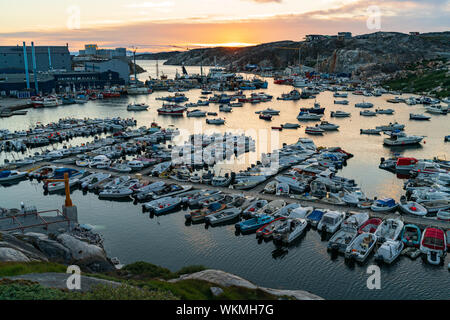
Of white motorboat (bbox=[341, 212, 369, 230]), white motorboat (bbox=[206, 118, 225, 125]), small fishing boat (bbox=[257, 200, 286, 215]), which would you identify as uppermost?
white motorboat (bbox=[206, 118, 225, 125])

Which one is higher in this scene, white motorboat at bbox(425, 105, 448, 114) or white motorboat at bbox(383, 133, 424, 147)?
white motorboat at bbox(425, 105, 448, 114)

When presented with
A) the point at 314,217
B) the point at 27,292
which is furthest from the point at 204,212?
the point at 27,292

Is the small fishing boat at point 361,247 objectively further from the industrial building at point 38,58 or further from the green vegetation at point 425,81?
the industrial building at point 38,58

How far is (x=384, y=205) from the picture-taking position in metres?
32.0

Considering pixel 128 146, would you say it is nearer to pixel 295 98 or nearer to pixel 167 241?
pixel 167 241

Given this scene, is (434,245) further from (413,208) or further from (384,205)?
(384,205)

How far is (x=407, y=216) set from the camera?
101 ft

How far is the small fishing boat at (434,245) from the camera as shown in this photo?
24.8 metres

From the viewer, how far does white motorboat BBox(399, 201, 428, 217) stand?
30917 mm

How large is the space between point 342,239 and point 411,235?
16.7 feet

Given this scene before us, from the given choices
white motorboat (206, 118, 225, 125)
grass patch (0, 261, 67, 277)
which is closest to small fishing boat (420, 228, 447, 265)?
grass patch (0, 261, 67, 277)

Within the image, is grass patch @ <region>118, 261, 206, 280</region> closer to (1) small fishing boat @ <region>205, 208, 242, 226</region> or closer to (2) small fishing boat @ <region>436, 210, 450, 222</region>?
(1) small fishing boat @ <region>205, 208, 242, 226</region>

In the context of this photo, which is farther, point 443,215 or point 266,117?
point 266,117

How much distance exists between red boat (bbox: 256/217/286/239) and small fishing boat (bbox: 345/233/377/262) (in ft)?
18.7
